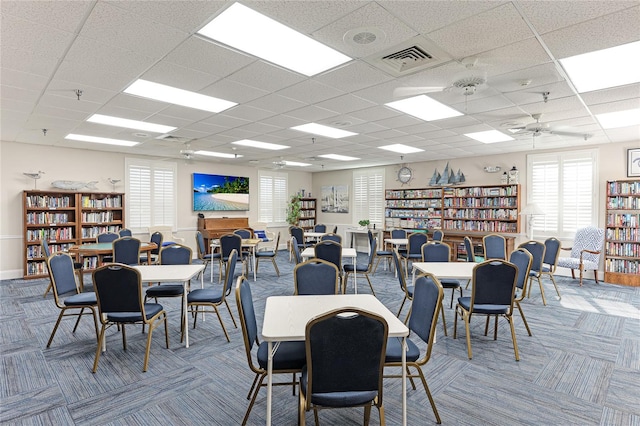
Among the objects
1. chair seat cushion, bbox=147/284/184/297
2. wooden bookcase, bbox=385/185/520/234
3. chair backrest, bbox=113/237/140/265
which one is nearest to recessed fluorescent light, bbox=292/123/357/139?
chair seat cushion, bbox=147/284/184/297

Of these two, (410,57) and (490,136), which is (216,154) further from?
(410,57)

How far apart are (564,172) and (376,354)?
314 inches

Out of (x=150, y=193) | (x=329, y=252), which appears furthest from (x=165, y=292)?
(x=150, y=193)

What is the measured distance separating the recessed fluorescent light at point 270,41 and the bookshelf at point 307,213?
9.18m

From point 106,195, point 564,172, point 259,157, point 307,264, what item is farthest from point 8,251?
point 564,172

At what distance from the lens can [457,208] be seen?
30.5 ft

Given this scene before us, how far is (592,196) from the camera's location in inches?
291

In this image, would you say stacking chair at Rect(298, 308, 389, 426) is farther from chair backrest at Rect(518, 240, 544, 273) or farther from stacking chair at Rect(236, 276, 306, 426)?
chair backrest at Rect(518, 240, 544, 273)

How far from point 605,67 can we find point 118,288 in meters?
5.17

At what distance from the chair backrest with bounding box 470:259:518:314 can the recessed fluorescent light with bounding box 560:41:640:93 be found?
2060 millimetres

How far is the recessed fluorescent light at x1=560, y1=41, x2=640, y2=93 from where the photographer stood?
10.2ft

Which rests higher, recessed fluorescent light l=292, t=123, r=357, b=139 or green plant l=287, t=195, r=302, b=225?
recessed fluorescent light l=292, t=123, r=357, b=139

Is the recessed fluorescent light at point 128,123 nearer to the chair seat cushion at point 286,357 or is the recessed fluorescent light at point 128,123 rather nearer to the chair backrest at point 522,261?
the chair seat cushion at point 286,357

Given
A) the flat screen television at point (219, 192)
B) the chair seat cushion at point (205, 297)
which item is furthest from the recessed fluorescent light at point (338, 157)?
the chair seat cushion at point (205, 297)
